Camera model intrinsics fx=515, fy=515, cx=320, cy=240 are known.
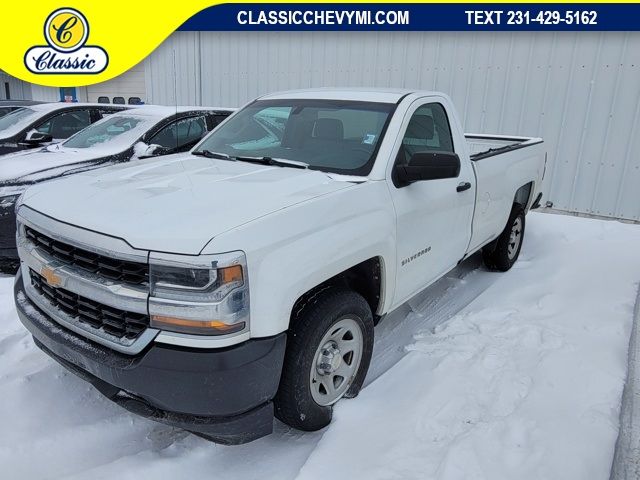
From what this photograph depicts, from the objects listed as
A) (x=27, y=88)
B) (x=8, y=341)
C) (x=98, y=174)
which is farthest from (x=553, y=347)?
(x=27, y=88)

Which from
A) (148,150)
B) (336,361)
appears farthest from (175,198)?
(148,150)

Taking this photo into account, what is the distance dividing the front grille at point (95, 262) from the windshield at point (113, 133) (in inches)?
148

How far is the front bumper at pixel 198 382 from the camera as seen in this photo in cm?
211

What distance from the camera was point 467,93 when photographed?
8227mm

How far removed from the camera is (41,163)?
219 inches

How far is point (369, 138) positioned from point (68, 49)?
11706mm

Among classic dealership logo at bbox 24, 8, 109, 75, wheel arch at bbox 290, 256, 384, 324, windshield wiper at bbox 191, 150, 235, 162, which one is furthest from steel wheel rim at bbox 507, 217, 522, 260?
classic dealership logo at bbox 24, 8, 109, 75

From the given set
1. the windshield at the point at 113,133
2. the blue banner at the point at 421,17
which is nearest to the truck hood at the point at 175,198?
the windshield at the point at 113,133

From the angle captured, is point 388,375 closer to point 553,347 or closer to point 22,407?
point 553,347

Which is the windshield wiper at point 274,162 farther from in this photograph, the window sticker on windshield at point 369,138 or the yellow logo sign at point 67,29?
the yellow logo sign at point 67,29

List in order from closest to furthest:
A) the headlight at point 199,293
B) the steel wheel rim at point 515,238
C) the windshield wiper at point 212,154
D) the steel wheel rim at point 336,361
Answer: the headlight at point 199,293 → the steel wheel rim at point 336,361 → the windshield wiper at point 212,154 → the steel wheel rim at point 515,238

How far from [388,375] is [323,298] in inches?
36.4

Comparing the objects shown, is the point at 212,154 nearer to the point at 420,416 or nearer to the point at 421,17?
the point at 420,416

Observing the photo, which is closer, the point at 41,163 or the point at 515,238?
the point at 515,238
